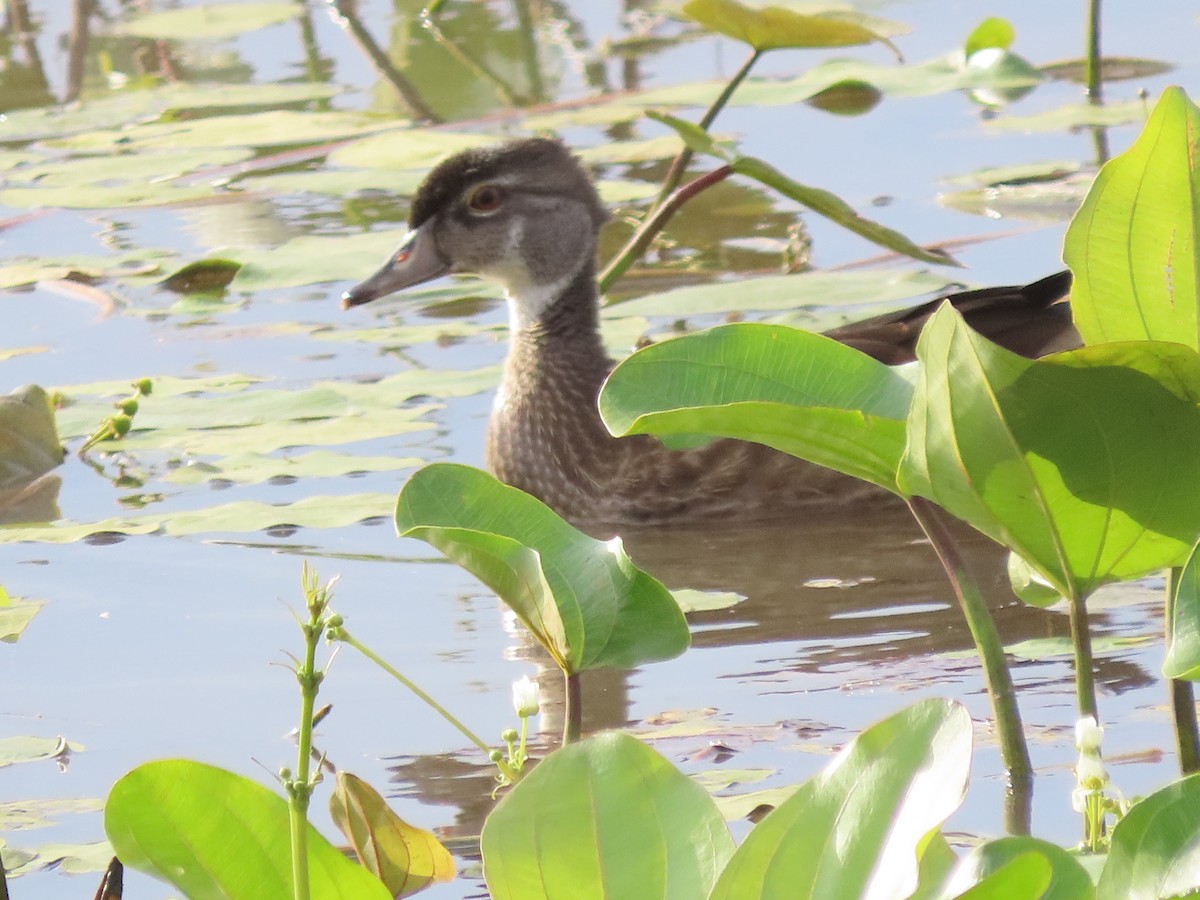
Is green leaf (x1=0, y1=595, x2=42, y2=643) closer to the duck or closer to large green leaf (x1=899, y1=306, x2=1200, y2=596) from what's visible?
the duck

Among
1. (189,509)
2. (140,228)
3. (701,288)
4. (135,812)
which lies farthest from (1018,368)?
(140,228)

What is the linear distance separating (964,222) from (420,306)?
1.80 meters

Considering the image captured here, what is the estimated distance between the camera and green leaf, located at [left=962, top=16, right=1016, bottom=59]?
298 inches

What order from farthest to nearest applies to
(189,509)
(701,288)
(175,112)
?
(175,112)
(701,288)
(189,509)

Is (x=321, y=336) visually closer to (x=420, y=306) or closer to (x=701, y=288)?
(x=420, y=306)

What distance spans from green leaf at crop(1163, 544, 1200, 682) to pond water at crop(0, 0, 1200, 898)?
2.62 ft

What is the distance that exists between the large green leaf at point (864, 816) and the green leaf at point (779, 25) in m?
3.67

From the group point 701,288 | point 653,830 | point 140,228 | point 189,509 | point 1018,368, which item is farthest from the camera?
point 140,228

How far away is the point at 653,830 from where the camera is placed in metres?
1.72

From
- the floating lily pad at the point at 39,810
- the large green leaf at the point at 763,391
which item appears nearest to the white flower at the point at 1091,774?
the large green leaf at the point at 763,391

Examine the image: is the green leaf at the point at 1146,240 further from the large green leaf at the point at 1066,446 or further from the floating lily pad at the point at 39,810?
the floating lily pad at the point at 39,810

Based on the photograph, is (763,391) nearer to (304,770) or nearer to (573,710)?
(573,710)

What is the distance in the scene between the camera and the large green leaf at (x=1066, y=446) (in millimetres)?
1878

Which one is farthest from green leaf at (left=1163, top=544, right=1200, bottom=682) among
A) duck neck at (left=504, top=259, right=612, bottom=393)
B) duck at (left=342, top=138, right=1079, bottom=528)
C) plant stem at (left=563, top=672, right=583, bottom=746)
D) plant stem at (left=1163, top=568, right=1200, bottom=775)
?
duck neck at (left=504, top=259, right=612, bottom=393)
